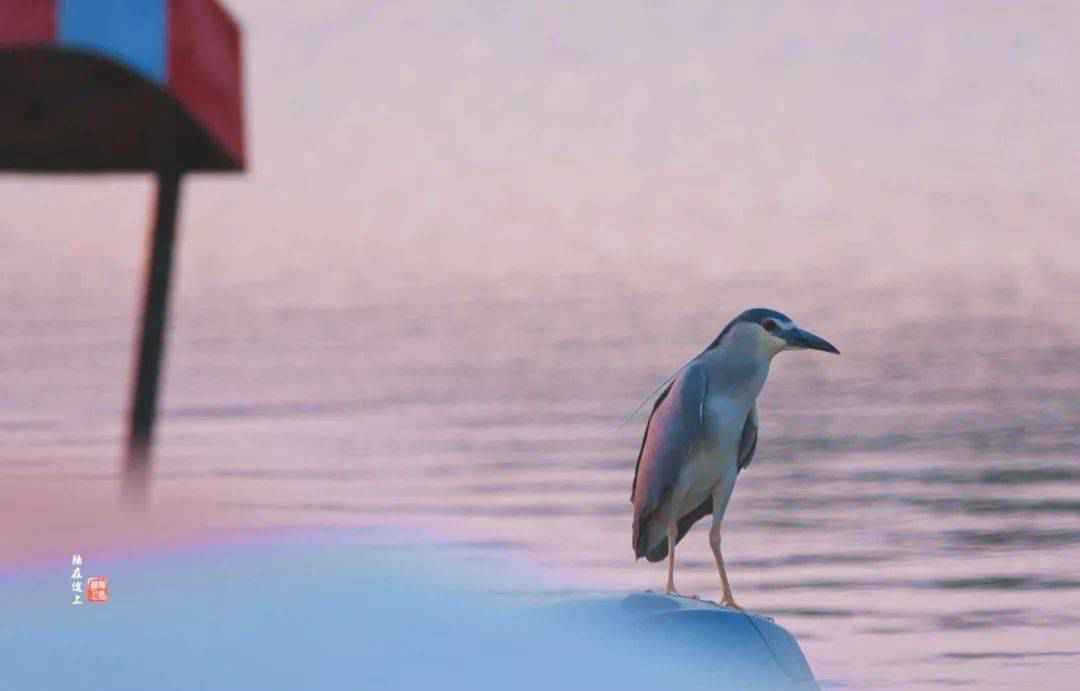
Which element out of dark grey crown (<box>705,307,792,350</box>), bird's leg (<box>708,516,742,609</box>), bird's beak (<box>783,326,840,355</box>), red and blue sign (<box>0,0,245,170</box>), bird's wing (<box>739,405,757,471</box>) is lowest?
bird's leg (<box>708,516,742,609</box>)

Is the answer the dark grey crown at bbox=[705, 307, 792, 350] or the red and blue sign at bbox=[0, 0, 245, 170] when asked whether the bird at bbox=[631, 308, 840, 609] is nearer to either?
the dark grey crown at bbox=[705, 307, 792, 350]

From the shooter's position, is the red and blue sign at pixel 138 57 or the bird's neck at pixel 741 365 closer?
the red and blue sign at pixel 138 57

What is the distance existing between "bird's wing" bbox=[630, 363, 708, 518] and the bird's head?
18 cm

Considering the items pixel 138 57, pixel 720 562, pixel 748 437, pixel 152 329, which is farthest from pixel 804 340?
pixel 152 329

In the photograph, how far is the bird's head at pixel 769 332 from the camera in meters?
9.26

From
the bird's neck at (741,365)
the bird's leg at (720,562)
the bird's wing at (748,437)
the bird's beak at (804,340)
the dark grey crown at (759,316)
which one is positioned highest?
the dark grey crown at (759,316)

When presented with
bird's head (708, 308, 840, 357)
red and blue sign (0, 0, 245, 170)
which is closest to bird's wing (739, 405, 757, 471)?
bird's head (708, 308, 840, 357)

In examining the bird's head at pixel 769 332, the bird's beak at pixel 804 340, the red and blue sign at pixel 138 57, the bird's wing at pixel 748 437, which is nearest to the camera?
the red and blue sign at pixel 138 57

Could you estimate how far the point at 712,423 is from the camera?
922cm

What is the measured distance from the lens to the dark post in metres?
10.6

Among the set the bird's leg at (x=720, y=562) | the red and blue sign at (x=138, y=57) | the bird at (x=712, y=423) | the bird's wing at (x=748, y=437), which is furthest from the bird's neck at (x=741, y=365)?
the red and blue sign at (x=138, y=57)

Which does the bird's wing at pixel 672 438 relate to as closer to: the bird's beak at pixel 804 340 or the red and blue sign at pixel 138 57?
the bird's beak at pixel 804 340

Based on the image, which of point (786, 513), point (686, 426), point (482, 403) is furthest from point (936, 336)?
point (686, 426)

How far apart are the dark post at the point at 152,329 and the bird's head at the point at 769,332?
8.28 feet
